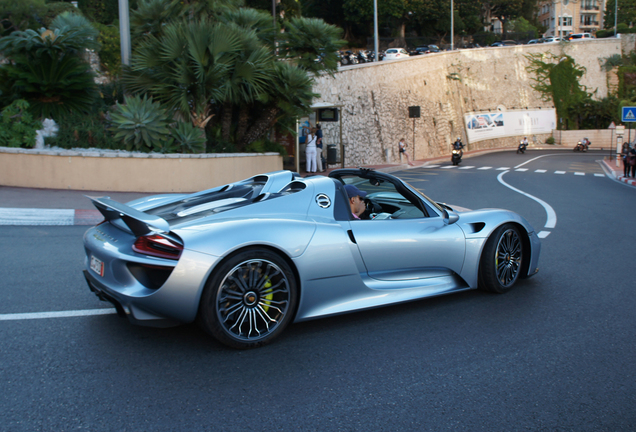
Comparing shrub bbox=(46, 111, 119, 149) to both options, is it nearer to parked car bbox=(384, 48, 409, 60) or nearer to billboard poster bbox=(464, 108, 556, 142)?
parked car bbox=(384, 48, 409, 60)

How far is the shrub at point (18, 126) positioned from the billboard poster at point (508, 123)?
4566 centimetres

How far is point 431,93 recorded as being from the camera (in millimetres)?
47500

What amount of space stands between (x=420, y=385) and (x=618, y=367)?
139cm

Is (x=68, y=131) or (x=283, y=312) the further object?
(x=68, y=131)

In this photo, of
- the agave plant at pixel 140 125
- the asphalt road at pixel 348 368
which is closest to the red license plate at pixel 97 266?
the asphalt road at pixel 348 368

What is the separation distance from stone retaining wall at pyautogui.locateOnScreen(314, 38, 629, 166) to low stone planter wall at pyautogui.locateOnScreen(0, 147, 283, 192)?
14766mm

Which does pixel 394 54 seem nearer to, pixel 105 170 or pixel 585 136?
pixel 585 136

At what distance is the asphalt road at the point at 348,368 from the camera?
290 centimetres

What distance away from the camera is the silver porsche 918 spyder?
355cm

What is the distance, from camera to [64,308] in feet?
14.9

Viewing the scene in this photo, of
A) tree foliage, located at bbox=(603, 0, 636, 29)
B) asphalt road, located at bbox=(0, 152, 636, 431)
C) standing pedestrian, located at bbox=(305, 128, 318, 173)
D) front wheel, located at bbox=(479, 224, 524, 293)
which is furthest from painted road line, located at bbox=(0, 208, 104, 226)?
tree foliage, located at bbox=(603, 0, 636, 29)

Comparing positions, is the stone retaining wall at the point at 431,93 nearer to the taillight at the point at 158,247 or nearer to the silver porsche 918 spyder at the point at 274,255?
the silver porsche 918 spyder at the point at 274,255

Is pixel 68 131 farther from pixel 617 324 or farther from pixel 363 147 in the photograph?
pixel 363 147

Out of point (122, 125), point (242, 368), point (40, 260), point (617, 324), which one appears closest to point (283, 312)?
point (242, 368)
